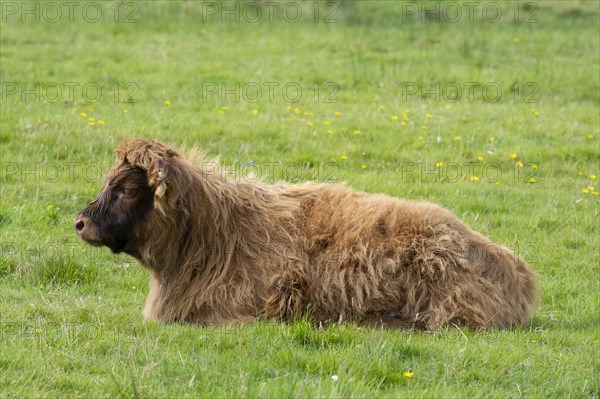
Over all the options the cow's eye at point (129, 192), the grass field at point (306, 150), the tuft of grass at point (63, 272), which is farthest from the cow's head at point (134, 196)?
the tuft of grass at point (63, 272)

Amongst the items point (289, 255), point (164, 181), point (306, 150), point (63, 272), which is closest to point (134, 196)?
point (164, 181)

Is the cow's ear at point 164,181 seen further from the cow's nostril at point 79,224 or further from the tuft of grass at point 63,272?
the tuft of grass at point 63,272

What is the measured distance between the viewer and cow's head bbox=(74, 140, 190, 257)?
7.42 m

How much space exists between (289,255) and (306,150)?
17.3ft

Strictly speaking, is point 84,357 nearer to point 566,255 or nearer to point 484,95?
point 566,255

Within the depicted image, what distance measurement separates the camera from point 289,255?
25.2 feet

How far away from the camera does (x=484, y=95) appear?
16609 millimetres

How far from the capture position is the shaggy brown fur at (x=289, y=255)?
296 inches

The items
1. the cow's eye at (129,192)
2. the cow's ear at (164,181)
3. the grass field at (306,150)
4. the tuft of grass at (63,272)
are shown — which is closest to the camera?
the grass field at (306,150)

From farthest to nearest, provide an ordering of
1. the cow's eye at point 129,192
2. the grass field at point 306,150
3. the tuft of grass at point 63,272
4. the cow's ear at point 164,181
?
the tuft of grass at point 63,272, the cow's eye at point 129,192, the cow's ear at point 164,181, the grass field at point 306,150

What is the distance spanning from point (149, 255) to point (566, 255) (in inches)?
185

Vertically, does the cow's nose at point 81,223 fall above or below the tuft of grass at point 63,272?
above

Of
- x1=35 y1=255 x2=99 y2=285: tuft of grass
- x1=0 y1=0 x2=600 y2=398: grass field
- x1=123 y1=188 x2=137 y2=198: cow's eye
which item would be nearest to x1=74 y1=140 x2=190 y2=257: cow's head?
x1=123 y1=188 x2=137 y2=198: cow's eye

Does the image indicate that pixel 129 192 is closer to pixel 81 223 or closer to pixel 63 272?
pixel 81 223
